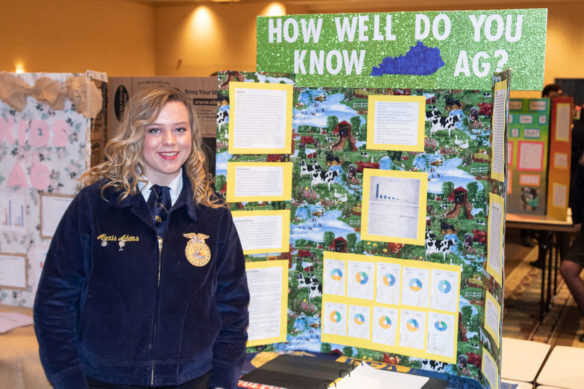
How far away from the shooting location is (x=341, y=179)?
216 centimetres

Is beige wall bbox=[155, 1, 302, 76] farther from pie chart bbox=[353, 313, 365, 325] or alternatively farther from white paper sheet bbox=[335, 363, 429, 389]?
white paper sheet bbox=[335, 363, 429, 389]

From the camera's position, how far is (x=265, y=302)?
7.20 ft

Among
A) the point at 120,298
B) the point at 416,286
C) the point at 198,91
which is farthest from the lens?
the point at 198,91

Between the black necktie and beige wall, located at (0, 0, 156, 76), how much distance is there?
7.68 m

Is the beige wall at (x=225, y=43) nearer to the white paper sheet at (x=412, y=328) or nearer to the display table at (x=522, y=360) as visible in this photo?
the display table at (x=522, y=360)

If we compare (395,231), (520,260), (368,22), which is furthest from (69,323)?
(520,260)

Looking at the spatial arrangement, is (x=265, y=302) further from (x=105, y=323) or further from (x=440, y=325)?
(x=105, y=323)

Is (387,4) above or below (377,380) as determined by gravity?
above

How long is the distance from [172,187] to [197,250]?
0.60ft

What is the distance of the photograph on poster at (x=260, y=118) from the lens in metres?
2.11

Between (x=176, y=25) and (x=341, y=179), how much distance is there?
9.99 m

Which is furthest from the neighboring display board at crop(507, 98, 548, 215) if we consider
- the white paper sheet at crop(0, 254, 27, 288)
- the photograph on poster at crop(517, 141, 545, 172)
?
the white paper sheet at crop(0, 254, 27, 288)

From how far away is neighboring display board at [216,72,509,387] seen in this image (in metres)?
2.00

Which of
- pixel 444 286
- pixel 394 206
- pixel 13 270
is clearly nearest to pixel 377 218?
pixel 394 206
